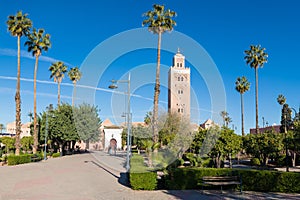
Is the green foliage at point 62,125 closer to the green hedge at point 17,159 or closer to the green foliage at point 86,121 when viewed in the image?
the green foliage at point 86,121

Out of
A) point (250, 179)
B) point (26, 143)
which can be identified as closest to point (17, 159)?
point (250, 179)

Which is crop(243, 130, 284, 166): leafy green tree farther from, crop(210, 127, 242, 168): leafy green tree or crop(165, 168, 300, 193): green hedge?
crop(165, 168, 300, 193): green hedge

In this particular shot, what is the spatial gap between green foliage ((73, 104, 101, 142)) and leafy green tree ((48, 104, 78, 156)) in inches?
28.8

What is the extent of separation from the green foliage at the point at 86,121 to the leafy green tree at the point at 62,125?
0.73 m

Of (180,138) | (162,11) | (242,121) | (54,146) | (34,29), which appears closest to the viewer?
(162,11)

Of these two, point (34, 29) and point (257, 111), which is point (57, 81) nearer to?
point (34, 29)

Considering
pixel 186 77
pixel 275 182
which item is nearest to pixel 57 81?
pixel 186 77

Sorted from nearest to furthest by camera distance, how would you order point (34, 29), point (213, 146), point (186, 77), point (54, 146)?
point (213, 146) < point (34, 29) < point (54, 146) < point (186, 77)

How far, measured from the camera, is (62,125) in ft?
123

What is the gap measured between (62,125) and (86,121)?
3.46m

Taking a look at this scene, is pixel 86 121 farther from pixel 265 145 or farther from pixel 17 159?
pixel 265 145

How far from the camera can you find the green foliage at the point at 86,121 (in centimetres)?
3891

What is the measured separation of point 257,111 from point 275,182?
23652 millimetres

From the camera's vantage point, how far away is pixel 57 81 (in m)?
43.6
